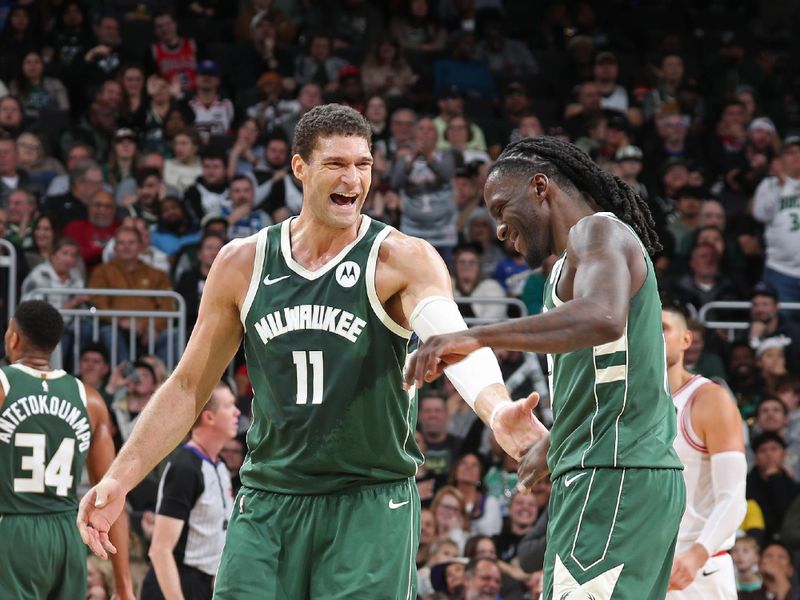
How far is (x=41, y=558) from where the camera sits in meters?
7.16

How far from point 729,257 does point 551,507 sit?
9.25 metres

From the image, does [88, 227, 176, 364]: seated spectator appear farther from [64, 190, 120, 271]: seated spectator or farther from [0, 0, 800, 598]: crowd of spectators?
[64, 190, 120, 271]: seated spectator

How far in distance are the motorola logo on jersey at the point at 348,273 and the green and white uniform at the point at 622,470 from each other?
0.66 metres

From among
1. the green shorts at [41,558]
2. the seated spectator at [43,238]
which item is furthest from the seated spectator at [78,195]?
the green shorts at [41,558]

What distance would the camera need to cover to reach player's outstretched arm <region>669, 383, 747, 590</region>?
19.1 ft

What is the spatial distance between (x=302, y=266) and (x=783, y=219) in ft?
31.2

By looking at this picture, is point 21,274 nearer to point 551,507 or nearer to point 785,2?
point 551,507

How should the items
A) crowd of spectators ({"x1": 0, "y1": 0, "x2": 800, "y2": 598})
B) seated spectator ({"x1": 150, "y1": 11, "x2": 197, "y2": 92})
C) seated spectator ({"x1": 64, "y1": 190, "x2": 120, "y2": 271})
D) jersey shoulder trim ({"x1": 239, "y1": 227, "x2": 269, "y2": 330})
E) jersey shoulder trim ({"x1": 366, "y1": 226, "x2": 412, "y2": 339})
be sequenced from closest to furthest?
1. jersey shoulder trim ({"x1": 366, "y1": 226, "x2": 412, "y2": 339})
2. jersey shoulder trim ({"x1": 239, "y1": 227, "x2": 269, "y2": 330})
3. crowd of spectators ({"x1": 0, "y1": 0, "x2": 800, "y2": 598})
4. seated spectator ({"x1": 64, "y1": 190, "x2": 120, "y2": 271})
5. seated spectator ({"x1": 150, "y1": 11, "x2": 197, "y2": 92})

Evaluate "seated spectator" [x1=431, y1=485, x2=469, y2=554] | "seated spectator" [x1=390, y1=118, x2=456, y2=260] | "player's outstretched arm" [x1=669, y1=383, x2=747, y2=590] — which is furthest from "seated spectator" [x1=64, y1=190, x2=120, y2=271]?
"player's outstretched arm" [x1=669, y1=383, x2=747, y2=590]

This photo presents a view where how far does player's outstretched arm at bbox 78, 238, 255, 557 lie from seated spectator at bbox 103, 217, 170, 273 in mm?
6771

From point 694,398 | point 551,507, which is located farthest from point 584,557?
point 694,398

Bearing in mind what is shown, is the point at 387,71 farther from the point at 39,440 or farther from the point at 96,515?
the point at 96,515

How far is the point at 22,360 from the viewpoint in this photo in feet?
24.1

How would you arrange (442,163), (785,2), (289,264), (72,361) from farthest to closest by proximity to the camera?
(785,2) < (442,163) < (72,361) < (289,264)
